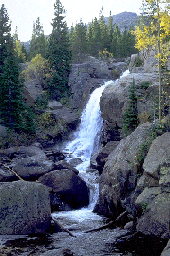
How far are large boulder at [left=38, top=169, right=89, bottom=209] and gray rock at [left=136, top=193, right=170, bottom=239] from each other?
7.17m

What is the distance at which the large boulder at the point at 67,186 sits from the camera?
1936cm

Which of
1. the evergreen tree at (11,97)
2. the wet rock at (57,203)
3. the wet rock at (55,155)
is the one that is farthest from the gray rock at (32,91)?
the wet rock at (57,203)

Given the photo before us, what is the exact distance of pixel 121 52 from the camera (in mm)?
73000

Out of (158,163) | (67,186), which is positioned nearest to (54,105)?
(67,186)

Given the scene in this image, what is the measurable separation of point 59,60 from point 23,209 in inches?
1452

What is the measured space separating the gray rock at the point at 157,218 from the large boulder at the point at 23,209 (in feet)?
15.5

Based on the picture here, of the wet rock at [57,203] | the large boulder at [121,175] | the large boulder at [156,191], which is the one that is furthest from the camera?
the wet rock at [57,203]

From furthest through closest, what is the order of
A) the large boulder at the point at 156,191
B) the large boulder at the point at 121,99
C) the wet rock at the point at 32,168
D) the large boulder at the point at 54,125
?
1. the large boulder at the point at 54,125
2. the large boulder at the point at 121,99
3. the wet rock at the point at 32,168
4. the large boulder at the point at 156,191

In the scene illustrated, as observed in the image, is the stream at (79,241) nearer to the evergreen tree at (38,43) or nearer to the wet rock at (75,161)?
the wet rock at (75,161)

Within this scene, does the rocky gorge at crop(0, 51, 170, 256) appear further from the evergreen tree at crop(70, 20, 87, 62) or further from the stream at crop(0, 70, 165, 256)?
the evergreen tree at crop(70, 20, 87, 62)

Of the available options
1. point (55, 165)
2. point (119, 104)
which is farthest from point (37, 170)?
point (119, 104)

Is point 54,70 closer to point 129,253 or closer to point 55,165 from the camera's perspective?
point 55,165

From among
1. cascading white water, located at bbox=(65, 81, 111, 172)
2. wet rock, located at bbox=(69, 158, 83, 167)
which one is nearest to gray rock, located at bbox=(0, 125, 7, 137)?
cascading white water, located at bbox=(65, 81, 111, 172)

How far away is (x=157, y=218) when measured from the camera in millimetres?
12492
